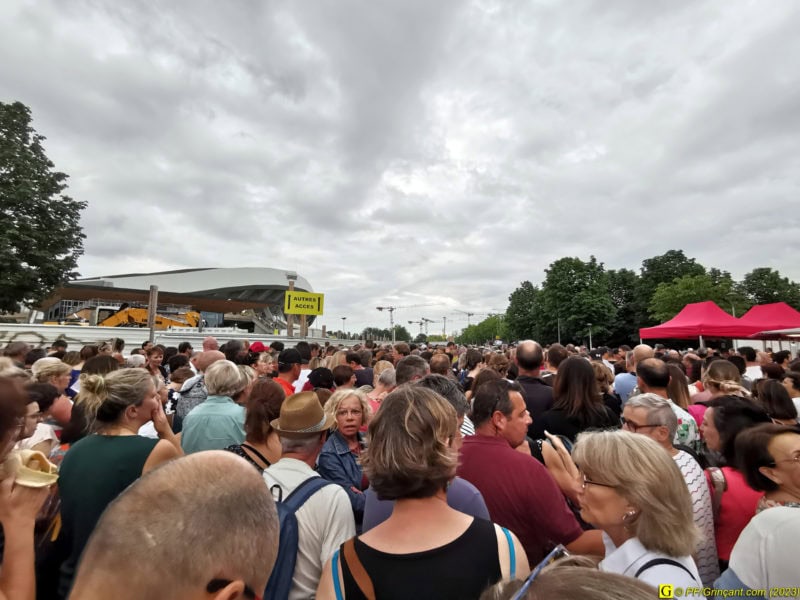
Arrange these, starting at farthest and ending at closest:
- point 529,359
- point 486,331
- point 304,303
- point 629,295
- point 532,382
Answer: point 486,331
point 629,295
point 304,303
point 529,359
point 532,382

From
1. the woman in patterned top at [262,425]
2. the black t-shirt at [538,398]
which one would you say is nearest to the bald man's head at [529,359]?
the black t-shirt at [538,398]

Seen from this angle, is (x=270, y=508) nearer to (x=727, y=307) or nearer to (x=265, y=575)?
(x=265, y=575)

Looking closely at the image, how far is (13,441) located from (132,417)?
4.04 feet

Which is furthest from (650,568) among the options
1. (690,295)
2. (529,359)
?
(690,295)

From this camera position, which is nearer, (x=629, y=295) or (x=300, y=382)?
(x=300, y=382)

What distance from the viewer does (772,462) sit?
73.4 inches

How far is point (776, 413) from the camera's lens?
3.37m

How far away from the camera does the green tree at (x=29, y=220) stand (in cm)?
1557

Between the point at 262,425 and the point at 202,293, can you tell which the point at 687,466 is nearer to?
the point at 262,425

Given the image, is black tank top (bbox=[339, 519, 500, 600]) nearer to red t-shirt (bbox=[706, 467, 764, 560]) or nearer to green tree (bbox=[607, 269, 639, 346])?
red t-shirt (bbox=[706, 467, 764, 560])

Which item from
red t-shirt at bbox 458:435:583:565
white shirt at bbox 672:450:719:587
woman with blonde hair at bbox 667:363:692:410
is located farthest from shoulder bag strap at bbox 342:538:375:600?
woman with blonde hair at bbox 667:363:692:410

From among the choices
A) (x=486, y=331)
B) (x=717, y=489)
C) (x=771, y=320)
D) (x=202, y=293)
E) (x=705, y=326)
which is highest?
(x=202, y=293)

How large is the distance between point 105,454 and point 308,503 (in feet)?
3.79

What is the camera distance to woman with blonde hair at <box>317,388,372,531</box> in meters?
2.67
